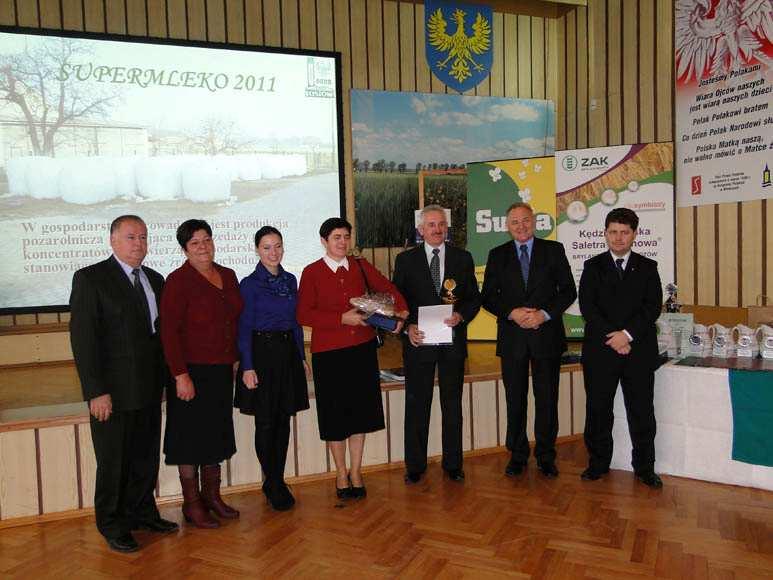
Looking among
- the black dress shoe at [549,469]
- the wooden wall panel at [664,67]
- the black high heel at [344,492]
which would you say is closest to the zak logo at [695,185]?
the wooden wall panel at [664,67]

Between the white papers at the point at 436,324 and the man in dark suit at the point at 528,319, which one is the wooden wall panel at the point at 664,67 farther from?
the white papers at the point at 436,324

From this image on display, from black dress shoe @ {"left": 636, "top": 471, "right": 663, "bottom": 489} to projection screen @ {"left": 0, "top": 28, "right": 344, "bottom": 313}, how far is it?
4817mm

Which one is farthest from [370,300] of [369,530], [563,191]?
[563,191]

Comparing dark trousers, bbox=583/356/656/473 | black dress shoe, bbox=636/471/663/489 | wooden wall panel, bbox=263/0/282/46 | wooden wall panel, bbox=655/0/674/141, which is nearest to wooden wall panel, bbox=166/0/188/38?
wooden wall panel, bbox=263/0/282/46

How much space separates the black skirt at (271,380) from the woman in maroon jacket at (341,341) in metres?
0.13

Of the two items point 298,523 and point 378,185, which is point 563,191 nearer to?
point 378,185

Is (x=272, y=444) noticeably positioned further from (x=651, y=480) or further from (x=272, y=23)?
(x=272, y=23)

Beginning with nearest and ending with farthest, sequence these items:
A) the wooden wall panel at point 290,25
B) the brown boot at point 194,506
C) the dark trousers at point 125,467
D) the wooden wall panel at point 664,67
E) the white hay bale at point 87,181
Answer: the dark trousers at point 125,467
the brown boot at point 194,506
the wooden wall panel at point 664,67
the white hay bale at point 87,181
the wooden wall panel at point 290,25

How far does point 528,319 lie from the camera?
12.0ft

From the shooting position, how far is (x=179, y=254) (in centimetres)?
710

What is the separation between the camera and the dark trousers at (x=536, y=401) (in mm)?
3818

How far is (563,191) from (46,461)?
5.02 meters

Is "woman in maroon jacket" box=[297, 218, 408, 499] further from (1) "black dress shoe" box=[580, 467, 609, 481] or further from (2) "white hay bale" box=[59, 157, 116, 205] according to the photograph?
(2) "white hay bale" box=[59, 157, 116, 205]

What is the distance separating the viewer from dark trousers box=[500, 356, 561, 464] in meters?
3.82
